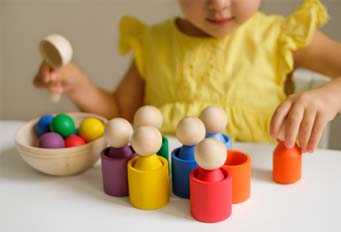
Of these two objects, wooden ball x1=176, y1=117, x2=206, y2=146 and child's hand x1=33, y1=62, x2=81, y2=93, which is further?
child's hand x1=33, y1=62, x2=81, y2=93

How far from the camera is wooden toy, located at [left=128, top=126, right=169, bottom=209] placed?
55cm

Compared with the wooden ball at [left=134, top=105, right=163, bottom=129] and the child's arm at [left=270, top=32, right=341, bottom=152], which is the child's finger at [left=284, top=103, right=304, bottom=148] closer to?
the child's arm at [left=270, top=32, right=341, bottom=152]

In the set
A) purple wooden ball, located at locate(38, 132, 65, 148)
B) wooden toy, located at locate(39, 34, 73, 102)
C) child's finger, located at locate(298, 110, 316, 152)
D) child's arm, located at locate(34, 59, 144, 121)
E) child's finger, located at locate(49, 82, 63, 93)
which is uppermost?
wooden toy, located at locate(39, 34, 73, 102)

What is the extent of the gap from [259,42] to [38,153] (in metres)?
0.44

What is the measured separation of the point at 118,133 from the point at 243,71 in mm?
357

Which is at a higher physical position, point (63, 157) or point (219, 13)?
point (219, 13)

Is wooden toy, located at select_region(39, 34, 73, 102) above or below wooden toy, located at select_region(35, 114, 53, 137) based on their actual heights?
above

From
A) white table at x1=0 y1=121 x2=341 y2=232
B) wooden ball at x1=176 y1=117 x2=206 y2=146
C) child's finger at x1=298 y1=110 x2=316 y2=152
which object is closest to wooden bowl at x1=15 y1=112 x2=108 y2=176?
white table at x1=0 y1=121 x2=341 y2=232

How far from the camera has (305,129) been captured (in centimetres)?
60

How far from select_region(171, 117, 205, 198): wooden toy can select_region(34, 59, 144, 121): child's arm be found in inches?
12.8

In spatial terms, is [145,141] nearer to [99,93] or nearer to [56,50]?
[56,50]

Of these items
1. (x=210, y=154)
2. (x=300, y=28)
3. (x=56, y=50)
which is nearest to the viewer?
(x=210, y=154)

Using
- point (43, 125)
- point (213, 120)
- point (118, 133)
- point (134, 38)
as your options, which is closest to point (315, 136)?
point (213, 120)

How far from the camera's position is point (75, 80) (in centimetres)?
92
